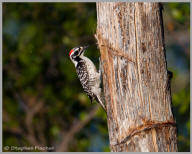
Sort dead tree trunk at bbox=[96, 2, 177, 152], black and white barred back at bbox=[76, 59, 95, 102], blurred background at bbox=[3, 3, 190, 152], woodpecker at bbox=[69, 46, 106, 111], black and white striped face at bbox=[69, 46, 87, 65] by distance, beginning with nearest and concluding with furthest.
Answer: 1. dead tree trunk at bbox=[96, 2, 177, 152]
2. woodpecker at bbox=[69, 46, 106, 111]
3. black and white barred back at bbox=[76, 59, 95, 102]
4. black and white striped face at bbox=[69, 46, 87, 65]
5. blurred background at bbox=[3, 3, 190, 152]

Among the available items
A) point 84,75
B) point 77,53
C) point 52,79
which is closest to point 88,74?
point 84,75

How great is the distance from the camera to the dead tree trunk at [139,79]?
9.37 feet

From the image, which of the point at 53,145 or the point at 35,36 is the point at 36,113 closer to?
the point at 53,145

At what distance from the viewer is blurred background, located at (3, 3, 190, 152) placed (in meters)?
7.08

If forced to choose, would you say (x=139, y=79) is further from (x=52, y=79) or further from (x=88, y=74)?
(x=52, y=79)

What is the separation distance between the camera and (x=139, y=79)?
2850 mm

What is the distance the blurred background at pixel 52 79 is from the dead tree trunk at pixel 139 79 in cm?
370

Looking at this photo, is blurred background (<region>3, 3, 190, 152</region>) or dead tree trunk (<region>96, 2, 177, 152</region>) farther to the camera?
blurred background (<region>3, 3, 190, 152</region>)

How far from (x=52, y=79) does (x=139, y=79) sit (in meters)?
5.15

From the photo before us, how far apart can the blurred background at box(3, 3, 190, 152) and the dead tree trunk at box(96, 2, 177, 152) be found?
3.70 metres

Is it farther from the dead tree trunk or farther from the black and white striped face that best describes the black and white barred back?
the dead tree trunk

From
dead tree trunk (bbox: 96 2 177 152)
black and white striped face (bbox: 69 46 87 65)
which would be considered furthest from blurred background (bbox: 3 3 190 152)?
dead tree trunk (bbox: 96 2 177 152)

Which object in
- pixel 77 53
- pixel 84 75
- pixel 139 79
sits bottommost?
pixel 139 79

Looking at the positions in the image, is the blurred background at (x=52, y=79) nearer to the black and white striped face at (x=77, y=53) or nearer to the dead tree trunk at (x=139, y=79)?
the black and white striped face at (x=77, y=53)
